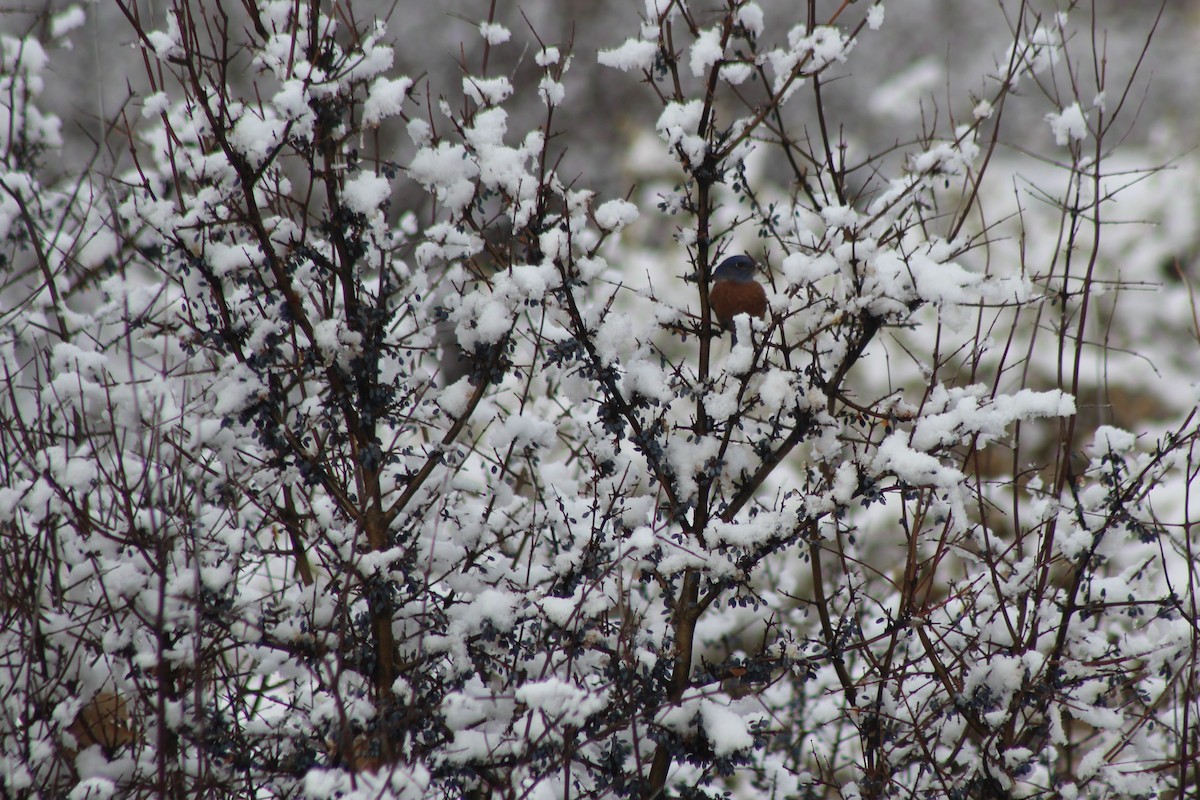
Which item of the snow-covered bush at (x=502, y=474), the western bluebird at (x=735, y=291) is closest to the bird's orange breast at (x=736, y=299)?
the western bluebird at (x=735, y=291)

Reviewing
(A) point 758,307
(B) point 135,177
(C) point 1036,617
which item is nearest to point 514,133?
(B) point 135,177

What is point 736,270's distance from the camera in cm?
320

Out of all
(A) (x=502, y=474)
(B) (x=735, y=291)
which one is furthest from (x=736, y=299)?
(A) (x=502, y=474)

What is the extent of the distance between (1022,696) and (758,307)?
138 cm

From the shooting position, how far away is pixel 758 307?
3.25 metres

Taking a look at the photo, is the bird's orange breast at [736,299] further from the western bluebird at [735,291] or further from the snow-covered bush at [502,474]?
the snow-covered bush at [502,474]

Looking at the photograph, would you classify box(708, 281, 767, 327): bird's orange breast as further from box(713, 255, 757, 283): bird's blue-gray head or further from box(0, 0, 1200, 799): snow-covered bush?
box(0, 0, 1200, 799): snow-covered bush

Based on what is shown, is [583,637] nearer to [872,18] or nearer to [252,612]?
[252,612]

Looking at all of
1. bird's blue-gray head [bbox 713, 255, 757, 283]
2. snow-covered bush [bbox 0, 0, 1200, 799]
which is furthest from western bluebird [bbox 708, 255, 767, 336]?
snow-covered bush [bbox 0, 0, 1200, 799]

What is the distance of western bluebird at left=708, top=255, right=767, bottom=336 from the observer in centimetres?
320

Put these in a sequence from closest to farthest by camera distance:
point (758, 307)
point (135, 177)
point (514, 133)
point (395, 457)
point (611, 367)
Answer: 1. point (611, 367)
2. point (395, 457)
3. point (758, 307)
4. point (135, 177)
5. point (514, 133)

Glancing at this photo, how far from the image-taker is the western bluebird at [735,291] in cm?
320

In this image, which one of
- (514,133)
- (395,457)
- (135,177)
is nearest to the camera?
(395,457)

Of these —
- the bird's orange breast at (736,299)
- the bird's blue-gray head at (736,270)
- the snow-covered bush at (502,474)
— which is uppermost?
the bird's blue-gray head at (736,270)
